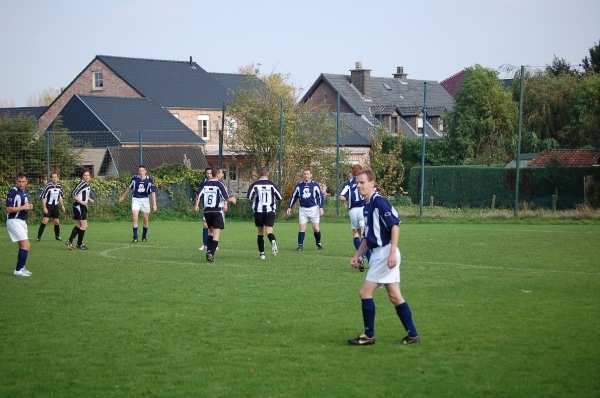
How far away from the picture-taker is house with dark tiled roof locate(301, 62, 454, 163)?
58000mm

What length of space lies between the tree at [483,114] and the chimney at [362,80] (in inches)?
666

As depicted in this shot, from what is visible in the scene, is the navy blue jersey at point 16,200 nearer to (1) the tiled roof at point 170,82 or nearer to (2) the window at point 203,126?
(1) the tiled roof at point 170,82

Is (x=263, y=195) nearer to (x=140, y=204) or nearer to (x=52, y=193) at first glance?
(x=140, y=204)

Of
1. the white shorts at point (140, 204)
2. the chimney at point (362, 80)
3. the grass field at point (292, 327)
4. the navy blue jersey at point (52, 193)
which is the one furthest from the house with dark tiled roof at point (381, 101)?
the grass field at point (292, 327)

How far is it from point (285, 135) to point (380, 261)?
2371 centimetres

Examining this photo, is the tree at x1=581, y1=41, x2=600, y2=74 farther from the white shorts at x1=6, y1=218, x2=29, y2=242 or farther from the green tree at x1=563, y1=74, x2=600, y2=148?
the white shorts at x1=6, y1=218, x2=29, y2=242

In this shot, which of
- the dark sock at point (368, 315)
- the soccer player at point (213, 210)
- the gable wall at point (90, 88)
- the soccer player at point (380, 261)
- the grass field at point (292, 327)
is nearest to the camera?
the grass field at point (292, 327)

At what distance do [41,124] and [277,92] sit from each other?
1190 inches

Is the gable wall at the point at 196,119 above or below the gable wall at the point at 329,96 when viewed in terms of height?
below

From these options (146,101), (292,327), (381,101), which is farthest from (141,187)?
(381,101)

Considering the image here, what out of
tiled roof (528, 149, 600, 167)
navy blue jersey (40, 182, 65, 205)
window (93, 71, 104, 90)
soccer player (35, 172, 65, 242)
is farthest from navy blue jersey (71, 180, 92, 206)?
window (93, 71, 104, 90)

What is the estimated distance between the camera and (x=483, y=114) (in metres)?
47.1

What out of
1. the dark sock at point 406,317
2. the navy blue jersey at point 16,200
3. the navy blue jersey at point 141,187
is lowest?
the dark sock at point 406,317

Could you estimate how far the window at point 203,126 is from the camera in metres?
54.2
